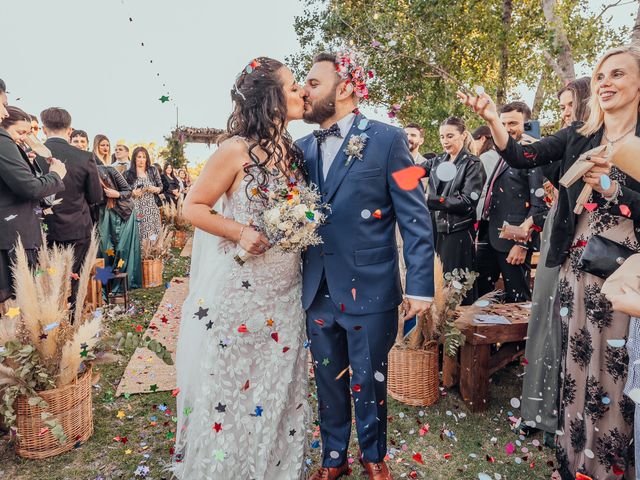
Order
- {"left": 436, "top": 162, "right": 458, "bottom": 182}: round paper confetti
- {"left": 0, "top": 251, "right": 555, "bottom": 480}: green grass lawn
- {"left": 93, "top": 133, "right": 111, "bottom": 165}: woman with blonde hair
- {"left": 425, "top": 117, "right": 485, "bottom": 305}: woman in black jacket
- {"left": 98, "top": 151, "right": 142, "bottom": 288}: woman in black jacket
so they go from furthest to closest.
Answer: {"left": 93, "top": 133, "right": 111, "bottom": 165}: woman with blonde hair
{"left": 98, "top": 151, "right": 142, "bottom": 288}: woman in black jacket
{"left": 436, "top": 162, "right": 458, "bottom": 182}: round paper confetti
{"left": 425, "top": 117, "right": 485, "bottom": 305}: woman in black jacket
{"left": 0, "top": 251, "right": 555, "bottom": 480}: green grass lawn

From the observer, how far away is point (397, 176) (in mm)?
2299

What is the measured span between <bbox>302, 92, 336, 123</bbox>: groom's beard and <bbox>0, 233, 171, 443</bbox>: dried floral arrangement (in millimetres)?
1608

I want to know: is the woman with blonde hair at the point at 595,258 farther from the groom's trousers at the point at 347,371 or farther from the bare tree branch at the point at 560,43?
the bare tree branch at the point at 560,43

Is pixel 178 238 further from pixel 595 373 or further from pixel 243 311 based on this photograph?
pixel 595 373

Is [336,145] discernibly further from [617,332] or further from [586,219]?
[617,332]

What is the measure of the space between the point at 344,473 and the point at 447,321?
1.36 m

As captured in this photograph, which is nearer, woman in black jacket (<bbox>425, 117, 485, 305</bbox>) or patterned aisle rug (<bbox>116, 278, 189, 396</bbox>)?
patterned aisle rug (<bbox>116, 278, 189, 396</bbox>)

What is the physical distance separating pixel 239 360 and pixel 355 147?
1239 mm

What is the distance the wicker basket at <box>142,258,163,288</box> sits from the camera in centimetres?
738

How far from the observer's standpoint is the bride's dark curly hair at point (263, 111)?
2.33 meters

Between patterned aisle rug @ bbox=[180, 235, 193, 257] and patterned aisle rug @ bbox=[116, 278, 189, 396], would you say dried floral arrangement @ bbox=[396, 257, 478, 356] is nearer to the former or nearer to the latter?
patterned aisle rug @ bbox=[116, 278, 189, 396]

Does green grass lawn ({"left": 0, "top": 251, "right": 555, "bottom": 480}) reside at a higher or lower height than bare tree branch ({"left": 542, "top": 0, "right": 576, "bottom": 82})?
lower

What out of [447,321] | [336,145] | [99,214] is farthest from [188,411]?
[99,214]

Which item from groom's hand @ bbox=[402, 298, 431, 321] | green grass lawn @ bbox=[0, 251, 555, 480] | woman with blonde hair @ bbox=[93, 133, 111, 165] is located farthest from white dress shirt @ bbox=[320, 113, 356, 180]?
woman with blonde hair @ bbox=[93, 133, 111, 165]
